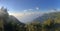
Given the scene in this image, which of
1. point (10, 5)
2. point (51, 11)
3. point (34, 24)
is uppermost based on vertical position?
point (10, 5)

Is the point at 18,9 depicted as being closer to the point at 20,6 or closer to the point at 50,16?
the point at 20,6

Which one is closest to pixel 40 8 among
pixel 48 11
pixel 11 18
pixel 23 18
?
pixel 48 11

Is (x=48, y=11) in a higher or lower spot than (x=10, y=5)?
lower

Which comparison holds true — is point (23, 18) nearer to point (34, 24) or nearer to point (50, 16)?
point (34, 24)

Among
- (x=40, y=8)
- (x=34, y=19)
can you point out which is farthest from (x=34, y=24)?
(x=40, y=8)

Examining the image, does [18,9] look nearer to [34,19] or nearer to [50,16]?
[34,19]

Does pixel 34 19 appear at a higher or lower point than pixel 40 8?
lower

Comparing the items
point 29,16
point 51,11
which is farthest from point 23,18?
point 51,11
